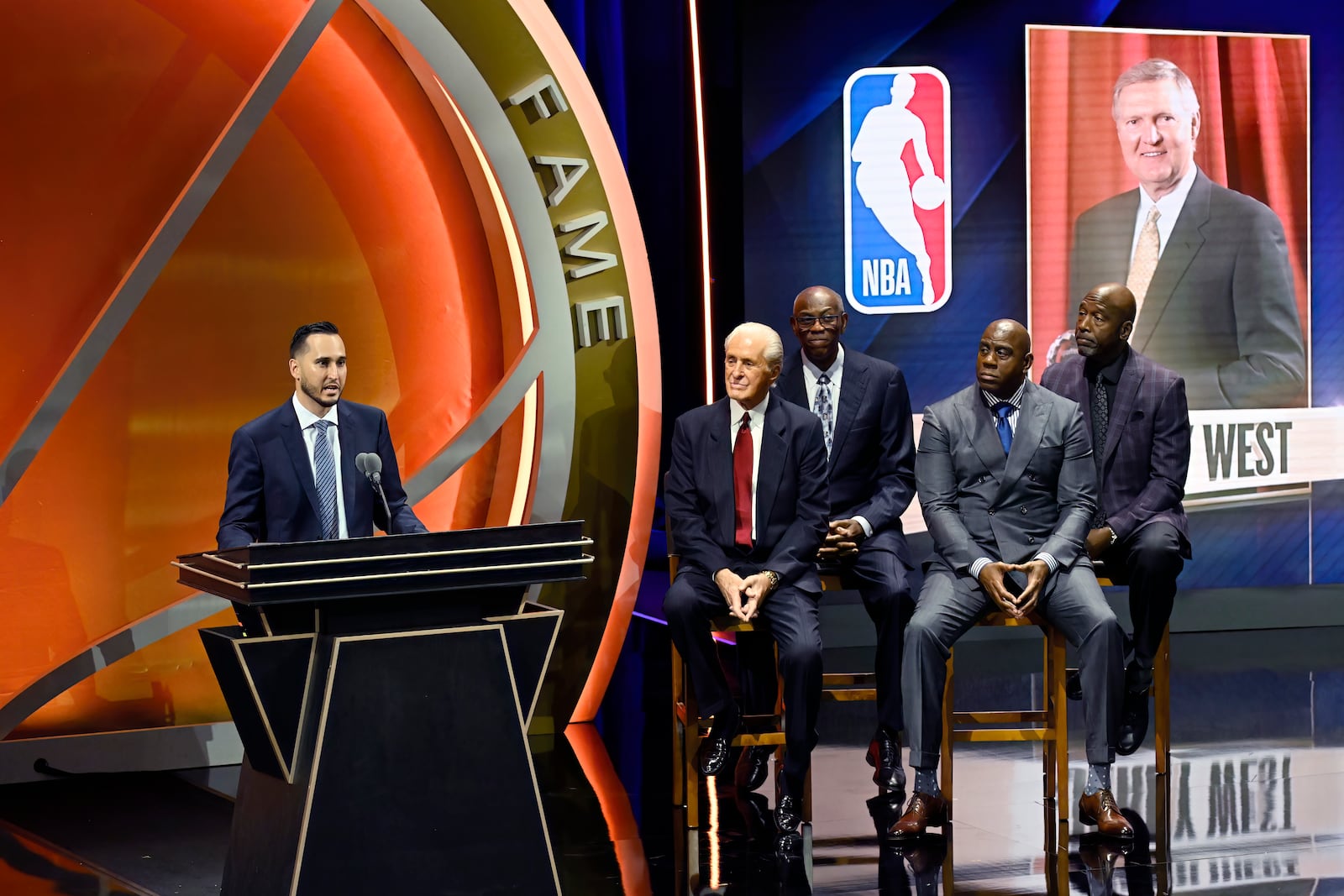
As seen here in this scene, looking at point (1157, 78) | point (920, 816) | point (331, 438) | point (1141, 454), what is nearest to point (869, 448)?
point (1141, 454)

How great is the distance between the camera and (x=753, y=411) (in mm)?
4102

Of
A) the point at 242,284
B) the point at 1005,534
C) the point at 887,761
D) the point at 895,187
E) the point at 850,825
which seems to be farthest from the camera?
the point at 895,187

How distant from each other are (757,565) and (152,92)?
2502 mm

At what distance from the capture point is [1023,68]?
599 cm

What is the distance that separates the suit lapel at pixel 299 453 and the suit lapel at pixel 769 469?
1239mm

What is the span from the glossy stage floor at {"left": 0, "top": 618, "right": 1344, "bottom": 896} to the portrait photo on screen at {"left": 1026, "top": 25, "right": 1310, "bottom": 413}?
1690 mm

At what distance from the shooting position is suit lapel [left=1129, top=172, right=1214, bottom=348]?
614 cm

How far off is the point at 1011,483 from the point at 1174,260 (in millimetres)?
2628

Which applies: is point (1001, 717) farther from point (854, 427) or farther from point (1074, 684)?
point (854, 427)

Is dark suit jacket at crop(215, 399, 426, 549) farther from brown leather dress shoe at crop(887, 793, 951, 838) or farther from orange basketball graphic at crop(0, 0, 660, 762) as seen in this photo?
brown leather dress shoe at crop(887, 793, 951, 838)

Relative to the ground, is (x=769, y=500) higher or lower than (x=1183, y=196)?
lower

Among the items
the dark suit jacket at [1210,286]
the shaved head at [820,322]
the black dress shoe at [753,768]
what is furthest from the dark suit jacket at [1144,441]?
the dark suit jacket at [1210,286]

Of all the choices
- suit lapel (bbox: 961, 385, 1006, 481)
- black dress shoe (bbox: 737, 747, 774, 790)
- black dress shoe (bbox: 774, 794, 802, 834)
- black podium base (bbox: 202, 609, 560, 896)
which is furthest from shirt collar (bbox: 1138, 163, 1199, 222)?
black podium base (bbox: 202, 609, 560, 896)

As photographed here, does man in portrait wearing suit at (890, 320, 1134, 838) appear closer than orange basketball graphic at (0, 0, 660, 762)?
Yes
